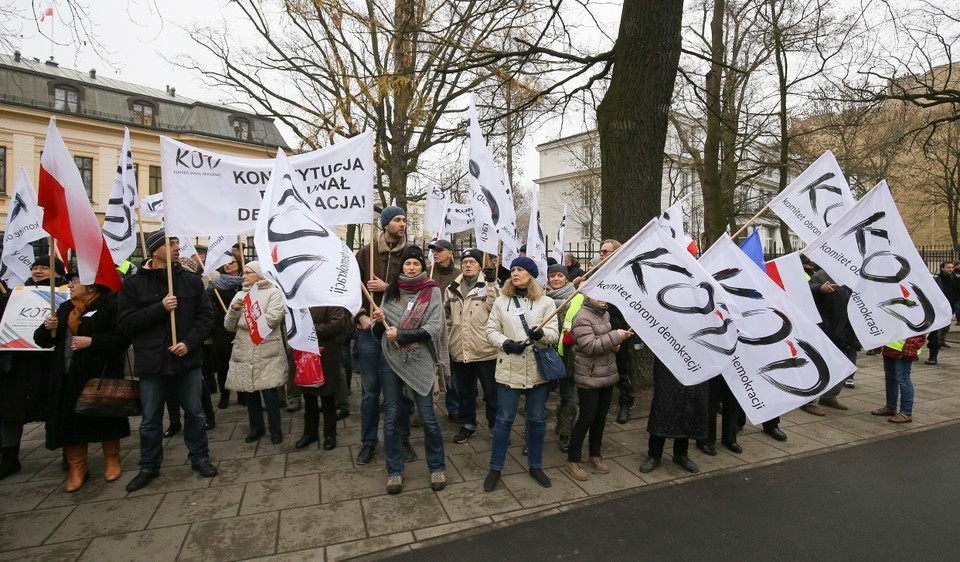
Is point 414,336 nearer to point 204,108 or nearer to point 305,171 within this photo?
point 305,171

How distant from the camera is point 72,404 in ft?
14.0

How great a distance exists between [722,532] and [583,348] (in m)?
1.68

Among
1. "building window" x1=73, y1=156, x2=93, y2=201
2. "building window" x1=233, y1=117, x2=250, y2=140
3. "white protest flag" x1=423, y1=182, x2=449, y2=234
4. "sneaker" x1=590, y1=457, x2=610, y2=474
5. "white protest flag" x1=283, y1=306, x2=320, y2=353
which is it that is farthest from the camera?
"building window" x1=233, y1=117, x2=250, y2=140

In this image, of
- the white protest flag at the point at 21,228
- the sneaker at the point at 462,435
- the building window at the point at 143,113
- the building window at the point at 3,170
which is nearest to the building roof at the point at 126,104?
the building window at the point at 143,113

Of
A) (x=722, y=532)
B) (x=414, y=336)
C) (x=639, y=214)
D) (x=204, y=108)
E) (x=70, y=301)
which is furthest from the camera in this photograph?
(x=204, y=108)

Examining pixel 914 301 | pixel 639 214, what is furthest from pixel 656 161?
pixel 914 301

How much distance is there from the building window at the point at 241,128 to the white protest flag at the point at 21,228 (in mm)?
40669

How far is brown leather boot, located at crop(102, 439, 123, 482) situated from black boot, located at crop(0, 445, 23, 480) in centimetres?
93

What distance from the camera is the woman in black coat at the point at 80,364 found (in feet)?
13.9

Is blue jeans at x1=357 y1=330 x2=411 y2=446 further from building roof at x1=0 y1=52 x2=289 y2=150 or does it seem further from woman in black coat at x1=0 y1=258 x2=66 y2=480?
building roof at x1=0 y1=52 x2=289 y2=150

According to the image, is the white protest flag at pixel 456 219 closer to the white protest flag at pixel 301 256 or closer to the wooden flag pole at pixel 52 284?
the white protest flag at pixel 301 256

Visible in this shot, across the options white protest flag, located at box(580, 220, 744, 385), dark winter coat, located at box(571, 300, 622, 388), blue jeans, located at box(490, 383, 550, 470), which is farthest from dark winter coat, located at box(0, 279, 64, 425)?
white protest flag, located at box(580, 220, 744, 385)

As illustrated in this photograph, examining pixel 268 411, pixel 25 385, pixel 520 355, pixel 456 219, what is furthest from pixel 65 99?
pixel 520 355

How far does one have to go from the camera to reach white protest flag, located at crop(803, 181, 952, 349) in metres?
4.84
